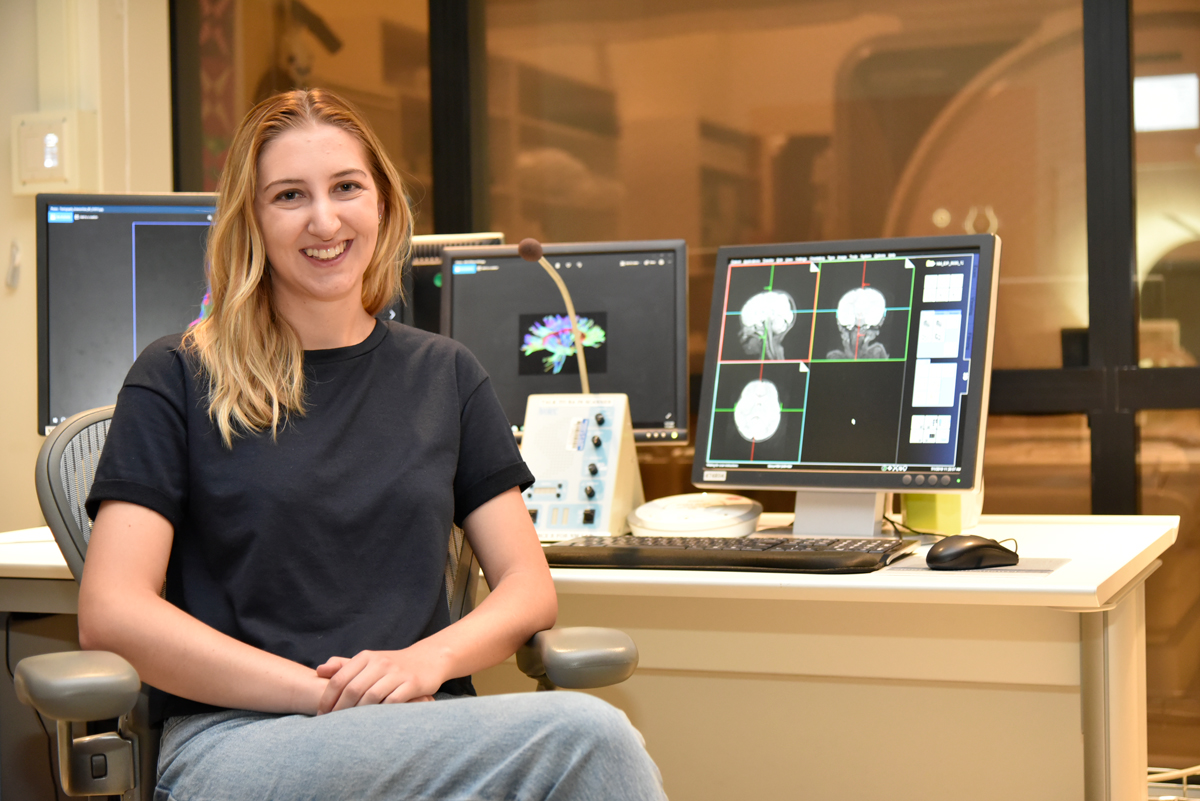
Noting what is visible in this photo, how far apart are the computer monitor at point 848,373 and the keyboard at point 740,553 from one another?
0.12 metres

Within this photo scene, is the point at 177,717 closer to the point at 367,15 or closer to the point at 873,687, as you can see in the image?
the point at 873,687

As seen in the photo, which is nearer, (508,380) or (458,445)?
(458,445)

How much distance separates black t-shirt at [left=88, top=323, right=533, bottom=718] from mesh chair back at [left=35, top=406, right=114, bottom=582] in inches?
6.1

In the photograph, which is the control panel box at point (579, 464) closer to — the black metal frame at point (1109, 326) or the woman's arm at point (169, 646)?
the woman's arm at point (169, 646)

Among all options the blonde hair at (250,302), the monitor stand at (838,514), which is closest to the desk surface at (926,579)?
the monitor stand at (838,514)

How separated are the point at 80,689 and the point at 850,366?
118cm

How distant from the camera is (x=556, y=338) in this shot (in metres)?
2.08

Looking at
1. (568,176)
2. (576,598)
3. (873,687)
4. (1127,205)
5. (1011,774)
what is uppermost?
(568,176)

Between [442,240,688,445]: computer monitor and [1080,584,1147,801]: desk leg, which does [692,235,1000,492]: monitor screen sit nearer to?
[442,240,688,445]: computer monitor

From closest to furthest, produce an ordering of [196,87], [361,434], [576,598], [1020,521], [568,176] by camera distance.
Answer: [361,434]
[576,598]
[1020,521]
[568,176]
[196,87]

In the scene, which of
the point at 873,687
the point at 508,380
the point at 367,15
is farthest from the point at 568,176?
the point at 873,687

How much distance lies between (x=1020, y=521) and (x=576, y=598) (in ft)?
2.72

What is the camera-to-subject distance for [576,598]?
5.70ft

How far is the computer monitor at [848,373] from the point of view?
1698 mm
